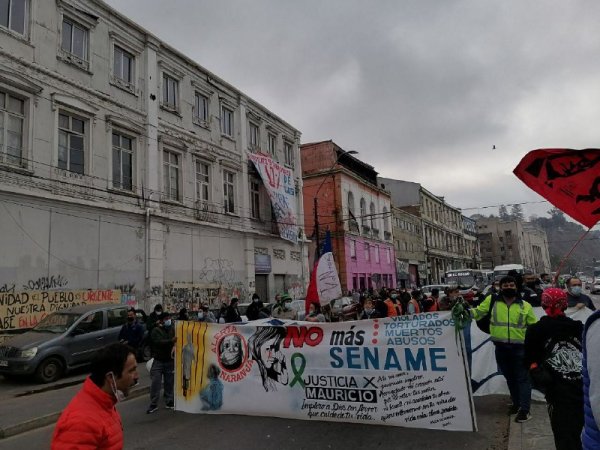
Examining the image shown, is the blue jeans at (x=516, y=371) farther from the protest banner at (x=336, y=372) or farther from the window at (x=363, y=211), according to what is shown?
the window at (x=363, y=211)

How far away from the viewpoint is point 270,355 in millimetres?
6652

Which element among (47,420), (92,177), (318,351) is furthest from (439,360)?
(92,177)

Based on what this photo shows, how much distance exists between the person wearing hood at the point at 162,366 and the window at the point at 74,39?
13.3 metres

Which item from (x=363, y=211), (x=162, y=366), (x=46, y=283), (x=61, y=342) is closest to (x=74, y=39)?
(x=46, y=283)

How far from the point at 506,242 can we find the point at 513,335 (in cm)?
11665

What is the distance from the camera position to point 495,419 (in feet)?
21.8

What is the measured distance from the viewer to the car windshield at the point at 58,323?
472 inches

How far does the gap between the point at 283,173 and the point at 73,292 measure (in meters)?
16.0

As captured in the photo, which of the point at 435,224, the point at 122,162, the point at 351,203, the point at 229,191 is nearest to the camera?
the point at 122,162

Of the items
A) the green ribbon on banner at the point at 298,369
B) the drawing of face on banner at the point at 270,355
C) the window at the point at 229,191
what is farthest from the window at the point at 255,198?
the green ribbon on banner at the point at 298,369

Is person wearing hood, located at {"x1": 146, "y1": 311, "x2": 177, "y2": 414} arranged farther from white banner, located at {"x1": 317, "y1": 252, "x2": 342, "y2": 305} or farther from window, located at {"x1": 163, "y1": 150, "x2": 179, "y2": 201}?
window, located at {"x1": 163, "y1": 150, "x2": 179, "y2": 201}

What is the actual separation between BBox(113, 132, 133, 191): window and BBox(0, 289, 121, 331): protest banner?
467 cm

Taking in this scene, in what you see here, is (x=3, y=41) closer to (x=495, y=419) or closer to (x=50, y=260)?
(x=50, y=260)

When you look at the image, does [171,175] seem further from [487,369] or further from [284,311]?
[487,369]
